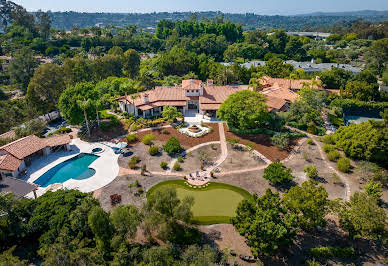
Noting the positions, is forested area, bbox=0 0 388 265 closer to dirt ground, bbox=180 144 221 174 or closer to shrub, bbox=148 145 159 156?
shrub, bbox=148 145 159 156

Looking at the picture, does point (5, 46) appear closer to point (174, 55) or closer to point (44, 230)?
point (174, 55)

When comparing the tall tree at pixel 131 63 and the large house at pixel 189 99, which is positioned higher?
the tall tree at pixel 131 63

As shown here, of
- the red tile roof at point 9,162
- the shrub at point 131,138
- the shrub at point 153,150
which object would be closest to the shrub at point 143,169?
the shrub at point 153,150

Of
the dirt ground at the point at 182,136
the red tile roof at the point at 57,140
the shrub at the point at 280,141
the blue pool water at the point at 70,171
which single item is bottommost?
the blue pool water at the point at 70,171

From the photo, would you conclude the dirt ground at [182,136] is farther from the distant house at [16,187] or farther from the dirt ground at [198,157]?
the distant house at [16,187]

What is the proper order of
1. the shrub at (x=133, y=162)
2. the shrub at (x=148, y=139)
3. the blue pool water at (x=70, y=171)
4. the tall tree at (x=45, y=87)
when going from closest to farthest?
the blue pool water at (x=70, y=171)
the shrub at (x=133, y=162)
the shrub at (x=148, y=139)
the tall tree at (x=45, y=87)

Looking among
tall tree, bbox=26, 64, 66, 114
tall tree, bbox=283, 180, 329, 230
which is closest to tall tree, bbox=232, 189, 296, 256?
tall tree, bbox=283, 180, 329, 230

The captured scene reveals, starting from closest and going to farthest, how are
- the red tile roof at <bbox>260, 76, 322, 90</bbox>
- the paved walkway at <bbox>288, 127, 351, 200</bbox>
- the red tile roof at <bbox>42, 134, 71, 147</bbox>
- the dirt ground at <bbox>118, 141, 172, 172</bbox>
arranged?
1. the paved walkway at <bbox>288, 127, 351, 200</bbox>
2. the dirt ground at <bbox>118, 141, 172, 172</bbox>
3. the red tile roof at <bbox>42, 134, 71, 147</bbox>
4. the red tile roof at <bbox>260, 76, 322, 90</bbox>

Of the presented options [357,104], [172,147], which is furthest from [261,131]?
[357,104]
